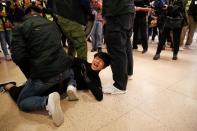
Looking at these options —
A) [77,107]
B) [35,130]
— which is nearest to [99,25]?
[77,107]

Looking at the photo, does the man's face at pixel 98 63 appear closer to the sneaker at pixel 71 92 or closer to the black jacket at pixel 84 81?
the black jacket at pixel 84 81

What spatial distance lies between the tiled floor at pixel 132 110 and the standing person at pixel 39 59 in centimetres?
13

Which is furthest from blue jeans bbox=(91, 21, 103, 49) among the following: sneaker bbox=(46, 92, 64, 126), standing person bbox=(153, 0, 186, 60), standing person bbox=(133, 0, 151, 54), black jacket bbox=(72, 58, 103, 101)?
sneaker bbox=(46, 92, 64, 126)

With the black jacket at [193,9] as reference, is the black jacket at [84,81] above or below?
below

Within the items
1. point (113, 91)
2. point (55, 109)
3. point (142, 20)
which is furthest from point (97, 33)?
point (55, 109)

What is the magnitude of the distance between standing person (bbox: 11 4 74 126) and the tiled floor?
13 cm

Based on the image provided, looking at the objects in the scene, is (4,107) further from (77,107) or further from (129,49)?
(129,49)

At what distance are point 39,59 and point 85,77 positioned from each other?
1.89ft

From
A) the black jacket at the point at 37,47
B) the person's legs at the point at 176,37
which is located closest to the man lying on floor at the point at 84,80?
the black jacket at the point at 37,47

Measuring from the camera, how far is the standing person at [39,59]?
1787 mm

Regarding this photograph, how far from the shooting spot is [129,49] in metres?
2.39

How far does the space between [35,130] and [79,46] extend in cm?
126

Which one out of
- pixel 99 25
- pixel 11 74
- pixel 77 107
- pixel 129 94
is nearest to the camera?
pixel 77 107

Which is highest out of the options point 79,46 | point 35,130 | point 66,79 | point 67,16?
point 67,16
